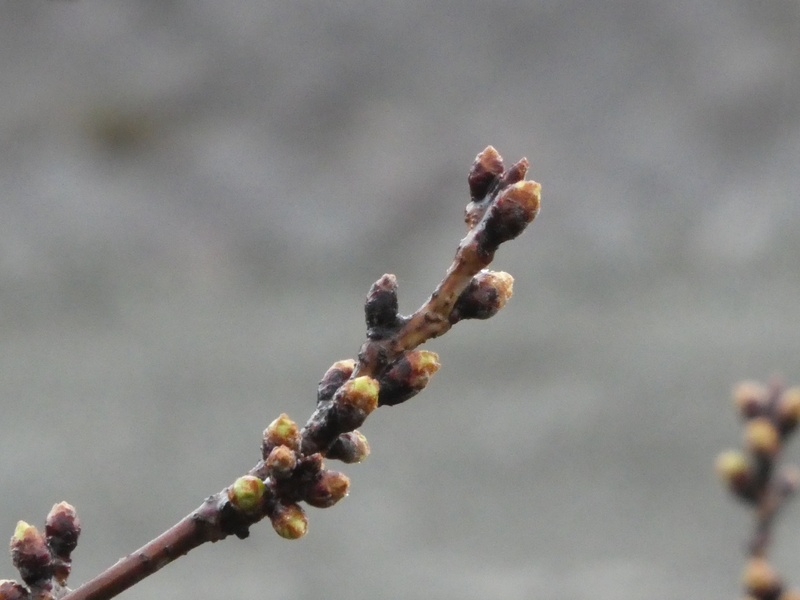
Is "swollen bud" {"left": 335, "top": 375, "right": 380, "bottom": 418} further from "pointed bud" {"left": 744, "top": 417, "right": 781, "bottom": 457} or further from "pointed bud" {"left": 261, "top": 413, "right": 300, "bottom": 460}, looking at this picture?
"pointed bud" {"left": 744, "top": 417, "right": 781, "bottom": 457}

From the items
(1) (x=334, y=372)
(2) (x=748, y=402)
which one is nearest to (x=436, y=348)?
(2) (x=748, y=402)

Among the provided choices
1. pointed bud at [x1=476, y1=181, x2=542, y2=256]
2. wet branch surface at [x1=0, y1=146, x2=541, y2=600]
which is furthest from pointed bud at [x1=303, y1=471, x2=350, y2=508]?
pointed bud at [x1=476, y1=181, x2=542, y2=256]

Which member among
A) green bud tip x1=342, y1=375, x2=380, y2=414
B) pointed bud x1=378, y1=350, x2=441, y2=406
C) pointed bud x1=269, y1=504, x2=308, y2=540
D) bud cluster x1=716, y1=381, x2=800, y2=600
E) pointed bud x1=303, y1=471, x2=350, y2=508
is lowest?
pointed bud x1=269, y1=504, x2=308, y2=540

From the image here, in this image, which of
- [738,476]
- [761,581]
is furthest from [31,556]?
[738,476]

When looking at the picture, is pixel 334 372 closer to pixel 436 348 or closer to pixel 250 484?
pixel 250 484

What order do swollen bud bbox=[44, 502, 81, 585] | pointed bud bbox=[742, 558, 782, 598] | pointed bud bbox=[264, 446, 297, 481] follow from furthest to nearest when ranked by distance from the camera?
pointed bud bbox=[742, 558, 782, 598], swollen bud bbox=[44, 502, 81, 585], pointed bud bbox=[264, 446, 297, 481]

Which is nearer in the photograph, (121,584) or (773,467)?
(121,584)

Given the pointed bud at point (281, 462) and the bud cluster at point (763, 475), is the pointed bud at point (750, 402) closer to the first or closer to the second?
the bud cluster at point (763, 475)
